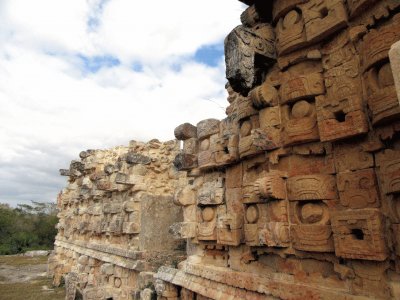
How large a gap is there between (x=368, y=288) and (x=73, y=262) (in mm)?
12176

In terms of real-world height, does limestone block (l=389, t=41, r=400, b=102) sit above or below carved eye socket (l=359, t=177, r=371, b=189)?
above

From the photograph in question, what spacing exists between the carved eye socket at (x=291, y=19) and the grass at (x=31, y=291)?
415 inches

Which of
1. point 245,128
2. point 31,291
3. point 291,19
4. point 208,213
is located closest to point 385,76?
point 291,19

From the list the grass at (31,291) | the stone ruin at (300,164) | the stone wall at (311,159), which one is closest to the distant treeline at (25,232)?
the grass at (31,291)

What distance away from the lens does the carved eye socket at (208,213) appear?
428 cm

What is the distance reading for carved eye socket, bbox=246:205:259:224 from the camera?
3403mm

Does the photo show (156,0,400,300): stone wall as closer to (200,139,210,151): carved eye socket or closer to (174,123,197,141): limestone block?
(200,139,210,151): carved eye socket

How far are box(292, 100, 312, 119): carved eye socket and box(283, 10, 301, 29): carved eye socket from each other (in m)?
0.85

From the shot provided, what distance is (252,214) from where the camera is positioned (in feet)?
11.3

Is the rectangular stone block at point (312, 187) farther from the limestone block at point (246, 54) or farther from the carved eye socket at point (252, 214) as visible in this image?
the limestone block at point (246, 54)

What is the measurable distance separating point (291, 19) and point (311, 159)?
1495 millimetres

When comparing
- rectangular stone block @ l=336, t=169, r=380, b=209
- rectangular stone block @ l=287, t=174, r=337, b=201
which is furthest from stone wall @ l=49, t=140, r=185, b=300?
rectangular stone block @ l=336, t=169, r=380, b=209

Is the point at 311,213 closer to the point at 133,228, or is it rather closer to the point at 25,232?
the point at 133,228

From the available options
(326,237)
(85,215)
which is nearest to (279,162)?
(326,237)
